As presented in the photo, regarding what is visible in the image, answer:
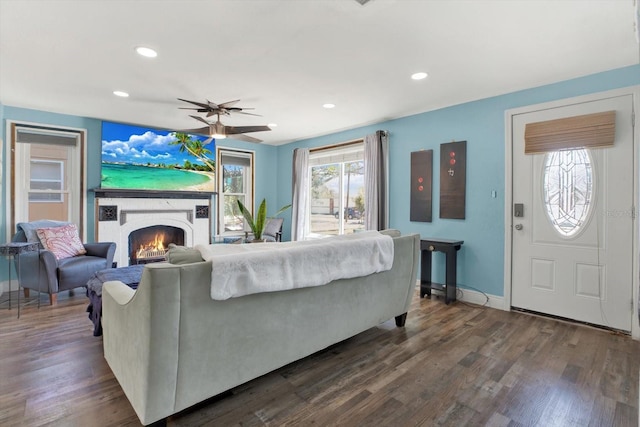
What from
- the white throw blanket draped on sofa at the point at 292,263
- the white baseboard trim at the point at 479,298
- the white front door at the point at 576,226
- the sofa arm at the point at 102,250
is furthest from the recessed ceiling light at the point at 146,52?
the white baseboard trim at the point at 479,298

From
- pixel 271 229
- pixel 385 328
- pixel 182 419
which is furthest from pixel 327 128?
pixel 182 419

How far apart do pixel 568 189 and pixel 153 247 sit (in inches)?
228

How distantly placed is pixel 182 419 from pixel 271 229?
177 inches

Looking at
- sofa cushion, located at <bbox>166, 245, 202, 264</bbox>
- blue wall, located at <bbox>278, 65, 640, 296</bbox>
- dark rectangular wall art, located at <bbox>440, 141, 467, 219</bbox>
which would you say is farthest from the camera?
dark rectangular wall art, located at <bbox>440, 141, 467, 219</bbox>

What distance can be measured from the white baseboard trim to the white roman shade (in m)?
1.64

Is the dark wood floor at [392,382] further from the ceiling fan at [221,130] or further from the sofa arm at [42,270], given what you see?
the ceiling fan at [221,130]

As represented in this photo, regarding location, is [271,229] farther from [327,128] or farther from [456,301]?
[456,301]

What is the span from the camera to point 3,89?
11.2 feet

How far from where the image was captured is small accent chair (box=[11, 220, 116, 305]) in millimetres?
3363

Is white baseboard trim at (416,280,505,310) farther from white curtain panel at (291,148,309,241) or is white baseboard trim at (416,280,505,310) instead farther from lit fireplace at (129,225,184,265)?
lit fireplace at (129,225,184,265)

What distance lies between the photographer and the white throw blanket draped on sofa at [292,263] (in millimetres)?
1609

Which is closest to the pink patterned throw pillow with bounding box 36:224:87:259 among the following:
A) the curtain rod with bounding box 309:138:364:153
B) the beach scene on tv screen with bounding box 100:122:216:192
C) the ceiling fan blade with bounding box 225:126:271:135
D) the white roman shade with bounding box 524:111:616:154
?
the beach scene on tv screen with bounding box 100:122:216:192

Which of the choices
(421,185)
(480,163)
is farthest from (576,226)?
(421,185)

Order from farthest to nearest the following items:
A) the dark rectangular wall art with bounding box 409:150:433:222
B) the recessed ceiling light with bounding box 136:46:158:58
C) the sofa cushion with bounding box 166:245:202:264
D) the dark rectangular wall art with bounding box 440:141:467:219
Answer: the dark rectangular wall art with bounding box 409:150:433:222
the dark rectangular wall art with bounding box 440:141:467:219
the recessed ceiling light with bounding box 136:46:158:58
the sofa cushion with bounding box 166:245:202:264
